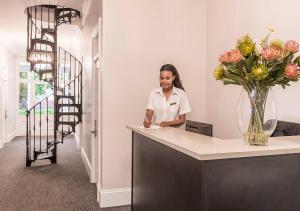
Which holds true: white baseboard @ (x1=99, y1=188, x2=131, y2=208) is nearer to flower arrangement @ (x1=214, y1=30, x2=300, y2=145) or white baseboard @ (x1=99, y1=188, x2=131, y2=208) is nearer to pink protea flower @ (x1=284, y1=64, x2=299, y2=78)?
flower arrangement @ (x1=214, y1=30, x2=300, y2=145)

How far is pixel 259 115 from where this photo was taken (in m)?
1.53

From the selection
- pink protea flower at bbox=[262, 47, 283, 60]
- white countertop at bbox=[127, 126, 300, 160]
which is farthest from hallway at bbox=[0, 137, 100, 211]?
pink protea flower at bbox=[262, 47, 283, 60]

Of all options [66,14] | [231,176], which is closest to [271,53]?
[231,176]

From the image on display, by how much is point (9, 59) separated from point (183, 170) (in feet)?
30.6

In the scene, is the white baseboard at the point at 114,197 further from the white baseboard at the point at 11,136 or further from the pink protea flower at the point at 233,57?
the white baseboard at the point at 11,136

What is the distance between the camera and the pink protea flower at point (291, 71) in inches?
55.4

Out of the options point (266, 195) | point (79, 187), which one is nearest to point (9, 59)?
point (79, 187)

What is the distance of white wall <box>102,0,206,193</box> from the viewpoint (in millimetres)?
3432

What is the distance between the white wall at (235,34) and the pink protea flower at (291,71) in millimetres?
1034

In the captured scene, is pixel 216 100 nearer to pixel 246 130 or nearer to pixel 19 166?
pixel 246 130

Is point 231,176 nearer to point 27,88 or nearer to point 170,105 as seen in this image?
point 170,105

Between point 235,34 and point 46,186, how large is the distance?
353cm

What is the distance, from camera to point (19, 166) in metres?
5.62

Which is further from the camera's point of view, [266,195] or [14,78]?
[14,78]
